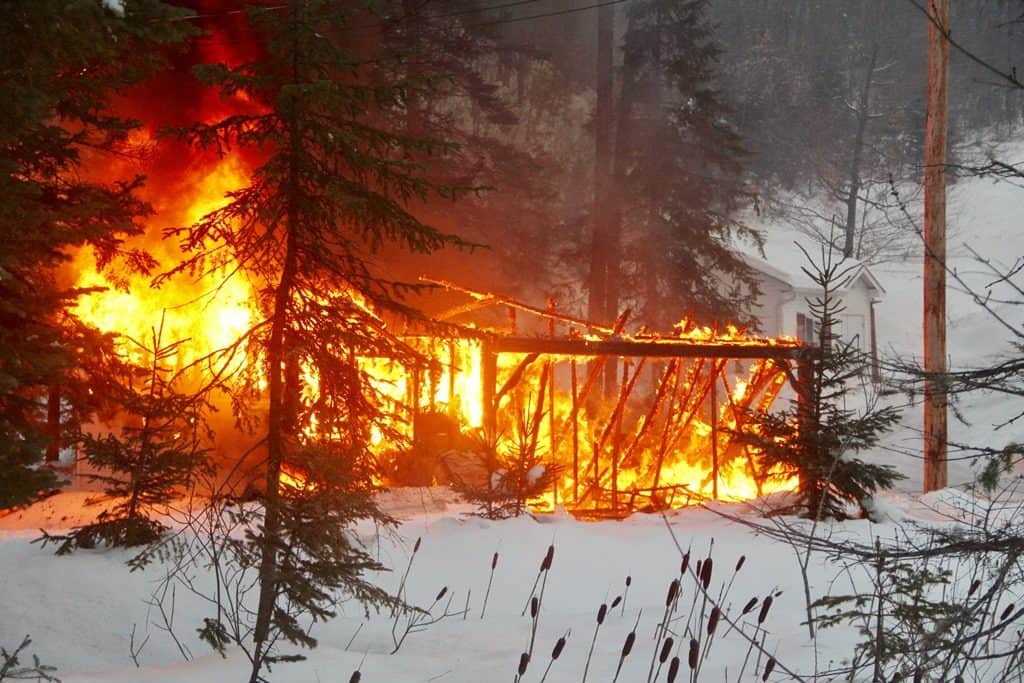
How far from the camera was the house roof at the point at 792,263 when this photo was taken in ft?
116

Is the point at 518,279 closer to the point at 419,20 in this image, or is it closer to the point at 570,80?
the point at 419,20

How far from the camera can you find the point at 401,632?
21.6ft

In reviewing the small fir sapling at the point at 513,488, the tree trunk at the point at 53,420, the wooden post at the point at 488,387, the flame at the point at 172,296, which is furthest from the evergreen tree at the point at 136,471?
the flame at the point at 172,296

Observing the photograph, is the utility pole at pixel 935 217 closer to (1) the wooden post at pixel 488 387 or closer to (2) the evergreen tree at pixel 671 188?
(1) the wooden post at pixel 488 387

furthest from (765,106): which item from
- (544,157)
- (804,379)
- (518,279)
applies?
(804,379)

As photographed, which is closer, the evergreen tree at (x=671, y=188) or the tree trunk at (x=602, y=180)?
the evergreen tree at (x=671, y=188)

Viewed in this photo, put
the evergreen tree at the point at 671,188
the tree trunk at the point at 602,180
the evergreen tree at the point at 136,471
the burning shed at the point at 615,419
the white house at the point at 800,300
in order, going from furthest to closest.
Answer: the white house at the point at 800,300, the tree trunk at the point at 602,180, the evergreen tree at the point at 671,188, the burning shed at the point at 615,419, the evergreen tree at the point at 136,471

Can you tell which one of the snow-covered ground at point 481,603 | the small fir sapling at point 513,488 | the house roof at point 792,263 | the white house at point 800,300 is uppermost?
the house roof at point 792,263

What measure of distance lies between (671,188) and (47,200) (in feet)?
65.4

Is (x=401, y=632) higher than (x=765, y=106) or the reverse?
the reverse

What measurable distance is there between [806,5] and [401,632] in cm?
6473

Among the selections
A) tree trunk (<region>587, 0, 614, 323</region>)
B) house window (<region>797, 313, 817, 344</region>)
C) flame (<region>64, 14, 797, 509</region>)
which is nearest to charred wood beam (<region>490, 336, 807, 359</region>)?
flame (<region>64, 14, 797, 509</region>)

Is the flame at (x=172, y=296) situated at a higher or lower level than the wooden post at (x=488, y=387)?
higher

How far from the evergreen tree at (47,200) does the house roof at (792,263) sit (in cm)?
1421
